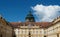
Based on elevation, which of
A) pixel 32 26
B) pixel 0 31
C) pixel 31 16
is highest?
pixel 31 16

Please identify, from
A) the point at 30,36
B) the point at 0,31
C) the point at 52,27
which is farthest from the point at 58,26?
the point at 30,36

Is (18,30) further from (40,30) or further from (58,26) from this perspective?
(58,26)

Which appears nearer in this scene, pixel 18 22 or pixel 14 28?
pixel 14 28

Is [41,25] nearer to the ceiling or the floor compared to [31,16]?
nearer to the floor

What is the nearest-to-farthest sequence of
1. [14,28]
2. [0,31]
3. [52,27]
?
[0,31], [52,27], [14,28]

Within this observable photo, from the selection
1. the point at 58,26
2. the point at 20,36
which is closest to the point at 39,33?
the point at 20,36

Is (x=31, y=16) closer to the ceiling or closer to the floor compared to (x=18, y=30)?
closer to the ceiling

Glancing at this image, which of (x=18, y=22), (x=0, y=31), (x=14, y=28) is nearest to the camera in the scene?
(x=0, y=31)

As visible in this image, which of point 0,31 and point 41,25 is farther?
point 41,25

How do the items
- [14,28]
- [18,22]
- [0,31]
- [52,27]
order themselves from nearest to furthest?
[0,31] → [52,27] → [14,28] → [18,22]

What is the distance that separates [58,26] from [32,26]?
86.6 feet

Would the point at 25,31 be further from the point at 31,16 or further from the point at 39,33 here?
the point at 31,16

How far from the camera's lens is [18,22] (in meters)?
97.1

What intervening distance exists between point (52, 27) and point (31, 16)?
2896 cm
